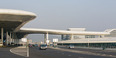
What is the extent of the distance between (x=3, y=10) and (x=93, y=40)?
202 feet

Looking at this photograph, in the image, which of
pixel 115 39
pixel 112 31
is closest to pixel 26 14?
pixel 115 39

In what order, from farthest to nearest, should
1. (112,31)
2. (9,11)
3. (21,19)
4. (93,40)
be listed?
(112,31), (93,40), (21,19), (9,11)

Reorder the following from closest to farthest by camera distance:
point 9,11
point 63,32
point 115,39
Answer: point 9,11
point 115,39
point 63,32

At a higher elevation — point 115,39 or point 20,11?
point 20,11

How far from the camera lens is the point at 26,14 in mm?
65438

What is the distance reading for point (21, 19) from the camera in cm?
7181

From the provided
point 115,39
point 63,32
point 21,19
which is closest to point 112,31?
point 63,32

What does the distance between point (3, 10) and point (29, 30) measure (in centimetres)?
6789

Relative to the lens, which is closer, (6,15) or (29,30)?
(6,15)

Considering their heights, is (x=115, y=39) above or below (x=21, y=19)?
below

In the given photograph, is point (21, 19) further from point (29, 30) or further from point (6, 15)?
point (29, 30)

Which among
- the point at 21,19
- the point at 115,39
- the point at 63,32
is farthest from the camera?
the point at 63,32

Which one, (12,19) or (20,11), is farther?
(12,19)

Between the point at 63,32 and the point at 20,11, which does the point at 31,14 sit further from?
the point at 63,32
